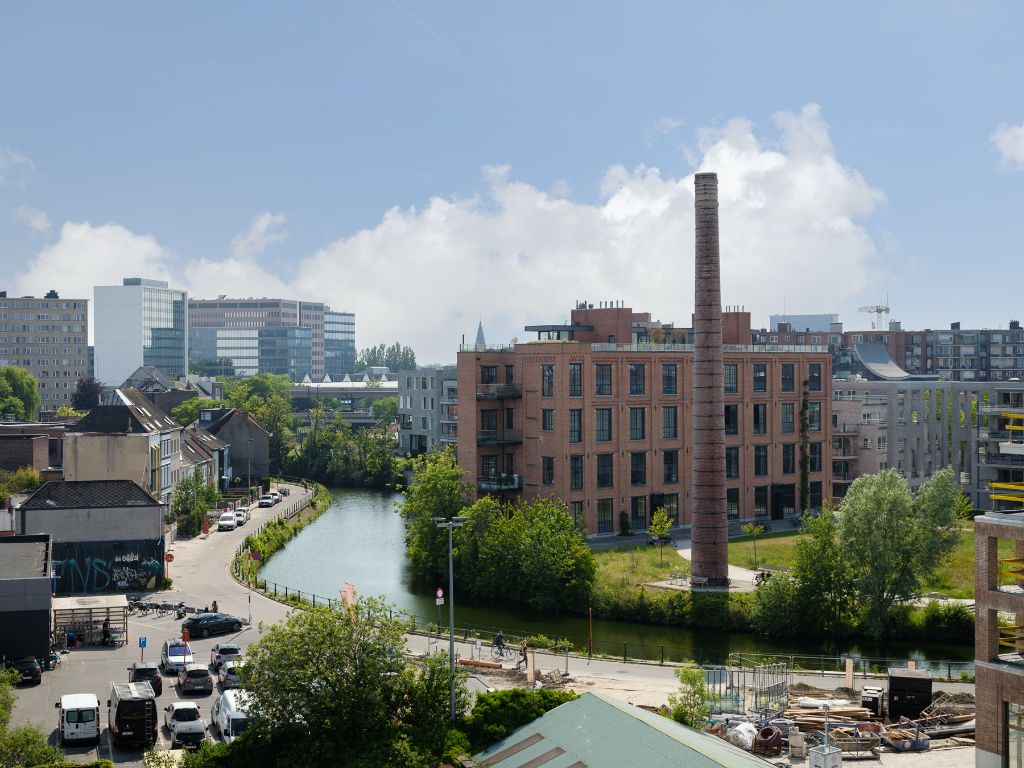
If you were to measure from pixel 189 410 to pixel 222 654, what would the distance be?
9071 cm

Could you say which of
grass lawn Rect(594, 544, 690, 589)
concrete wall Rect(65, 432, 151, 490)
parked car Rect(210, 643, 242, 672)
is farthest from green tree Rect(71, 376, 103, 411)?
parked car Rect(210, 643, 242, 672)

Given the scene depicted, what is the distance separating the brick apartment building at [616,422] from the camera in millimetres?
72812

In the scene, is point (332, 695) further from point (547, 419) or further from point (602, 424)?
point (602, 424)

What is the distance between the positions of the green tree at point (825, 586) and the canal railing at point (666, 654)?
3066 mm

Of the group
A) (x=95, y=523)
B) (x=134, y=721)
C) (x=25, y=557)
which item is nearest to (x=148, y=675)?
(x=134, y=721)

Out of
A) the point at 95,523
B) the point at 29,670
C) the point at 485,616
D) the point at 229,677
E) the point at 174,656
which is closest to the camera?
the point at 229,677

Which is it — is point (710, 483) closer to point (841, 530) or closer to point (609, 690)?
point (841, 530)

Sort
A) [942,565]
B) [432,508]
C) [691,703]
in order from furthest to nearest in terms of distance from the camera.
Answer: [432,508]
[942,565]
[691,703]

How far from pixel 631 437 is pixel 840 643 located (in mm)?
26151

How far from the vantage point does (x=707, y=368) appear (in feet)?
203

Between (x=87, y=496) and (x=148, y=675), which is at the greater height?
(x=87, y=496)

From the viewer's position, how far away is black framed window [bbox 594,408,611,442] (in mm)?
73875

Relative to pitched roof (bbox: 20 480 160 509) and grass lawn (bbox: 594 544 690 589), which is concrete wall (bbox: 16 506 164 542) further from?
grass lawn (bbox: 594 544 690 589)

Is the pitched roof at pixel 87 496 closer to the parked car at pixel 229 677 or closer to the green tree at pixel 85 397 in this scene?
the parked car at pixel 229 677
